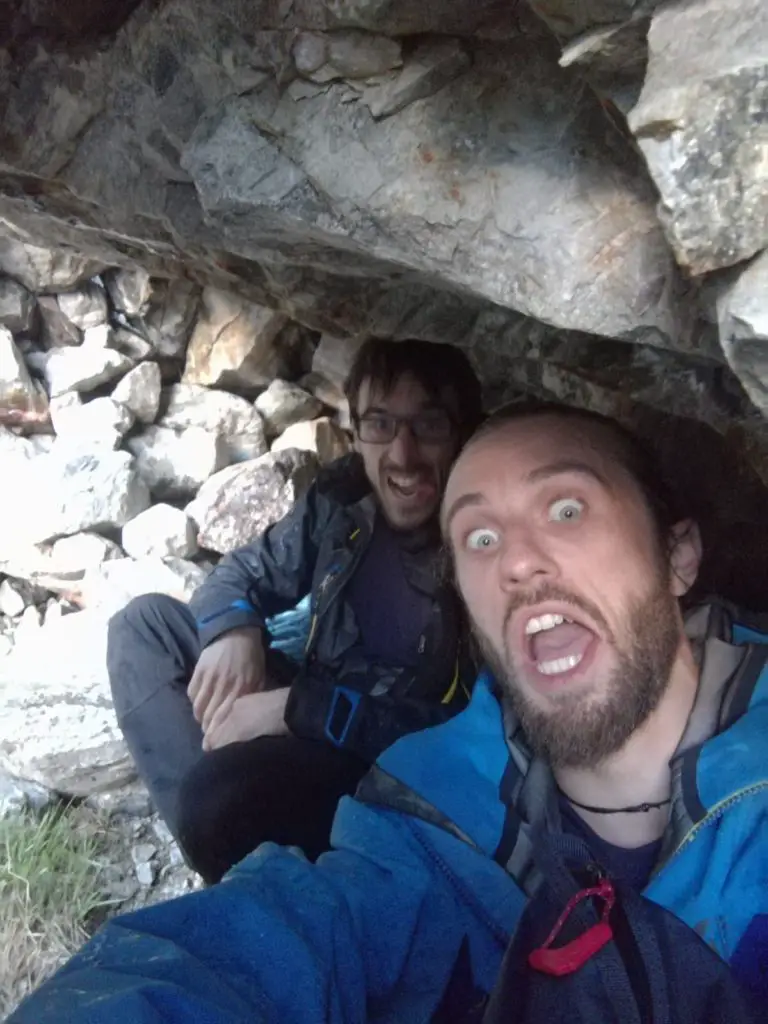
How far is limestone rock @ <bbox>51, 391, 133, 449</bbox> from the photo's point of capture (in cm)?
444

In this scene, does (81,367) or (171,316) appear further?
(171,316)

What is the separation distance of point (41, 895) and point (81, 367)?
2.94 meters

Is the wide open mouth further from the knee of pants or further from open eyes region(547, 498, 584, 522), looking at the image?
the knee of pants

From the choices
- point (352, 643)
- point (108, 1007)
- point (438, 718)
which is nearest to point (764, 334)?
point (108, 1007)

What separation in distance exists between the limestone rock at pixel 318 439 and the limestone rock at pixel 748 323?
333 centimetres

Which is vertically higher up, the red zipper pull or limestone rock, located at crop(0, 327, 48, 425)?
limestone rock, located at crop(0, 327, 48, 425)

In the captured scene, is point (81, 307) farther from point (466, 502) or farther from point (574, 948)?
point (574, 948)

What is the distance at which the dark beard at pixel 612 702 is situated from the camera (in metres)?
1.43

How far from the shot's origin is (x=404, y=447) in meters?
2.35

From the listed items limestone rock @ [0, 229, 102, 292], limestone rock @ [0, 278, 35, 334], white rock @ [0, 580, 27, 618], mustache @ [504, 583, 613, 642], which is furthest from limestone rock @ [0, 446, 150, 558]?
mustache @ [504, 583, 613, 642]

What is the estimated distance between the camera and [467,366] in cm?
254

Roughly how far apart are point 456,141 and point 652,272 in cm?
39

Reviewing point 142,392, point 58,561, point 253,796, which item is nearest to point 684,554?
point 253,796

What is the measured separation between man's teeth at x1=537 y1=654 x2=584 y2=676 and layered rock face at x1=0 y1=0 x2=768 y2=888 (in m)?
0.50
